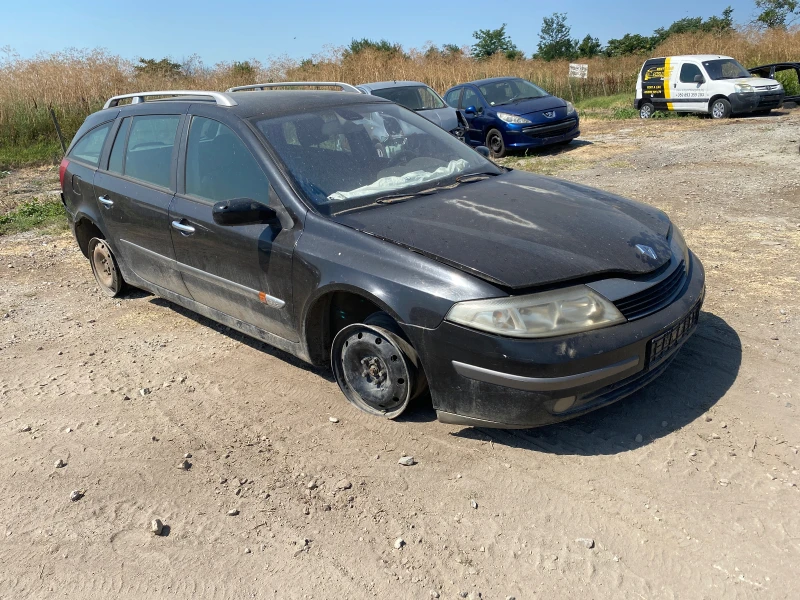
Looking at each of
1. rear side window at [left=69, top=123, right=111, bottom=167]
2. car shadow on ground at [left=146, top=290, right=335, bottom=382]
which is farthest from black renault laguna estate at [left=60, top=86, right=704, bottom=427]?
car shadow on ground at [left=146, top=290, right=335, bottom=382]

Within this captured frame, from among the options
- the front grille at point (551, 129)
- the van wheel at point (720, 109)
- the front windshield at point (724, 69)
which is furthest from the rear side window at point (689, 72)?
the front grille at point (551, 129)

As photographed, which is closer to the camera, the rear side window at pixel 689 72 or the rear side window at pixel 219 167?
the rear side window at pixel 219 167

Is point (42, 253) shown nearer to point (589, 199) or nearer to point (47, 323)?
point (47, 323)

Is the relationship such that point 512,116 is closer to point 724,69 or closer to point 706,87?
point 706,87

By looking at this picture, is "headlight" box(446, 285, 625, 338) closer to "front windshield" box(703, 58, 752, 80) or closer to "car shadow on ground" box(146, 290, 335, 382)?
"car shadow on ground" box(146, 290, 335, 382)

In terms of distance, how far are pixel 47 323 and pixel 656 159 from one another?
982 cm

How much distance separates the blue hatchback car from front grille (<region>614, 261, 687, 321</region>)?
10.2 m

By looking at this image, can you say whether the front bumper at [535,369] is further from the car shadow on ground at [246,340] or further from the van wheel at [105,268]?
the van wheel at [105,268]

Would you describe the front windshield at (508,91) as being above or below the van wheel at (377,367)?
above

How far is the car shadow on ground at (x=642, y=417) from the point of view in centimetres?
324

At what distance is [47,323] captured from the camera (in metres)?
5.50

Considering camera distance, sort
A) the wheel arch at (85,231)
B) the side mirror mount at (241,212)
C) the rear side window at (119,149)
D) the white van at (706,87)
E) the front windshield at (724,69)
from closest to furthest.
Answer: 1. the side mirror mount at (241,212)
2. the rear side window at (119,149)
3. the wheel arch at (85,231)
4. the white van at (706,87)
5. the front windshield at (724,69)

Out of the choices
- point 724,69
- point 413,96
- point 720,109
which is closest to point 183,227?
point 413,96

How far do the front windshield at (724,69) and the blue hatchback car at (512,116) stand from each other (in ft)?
20.2
